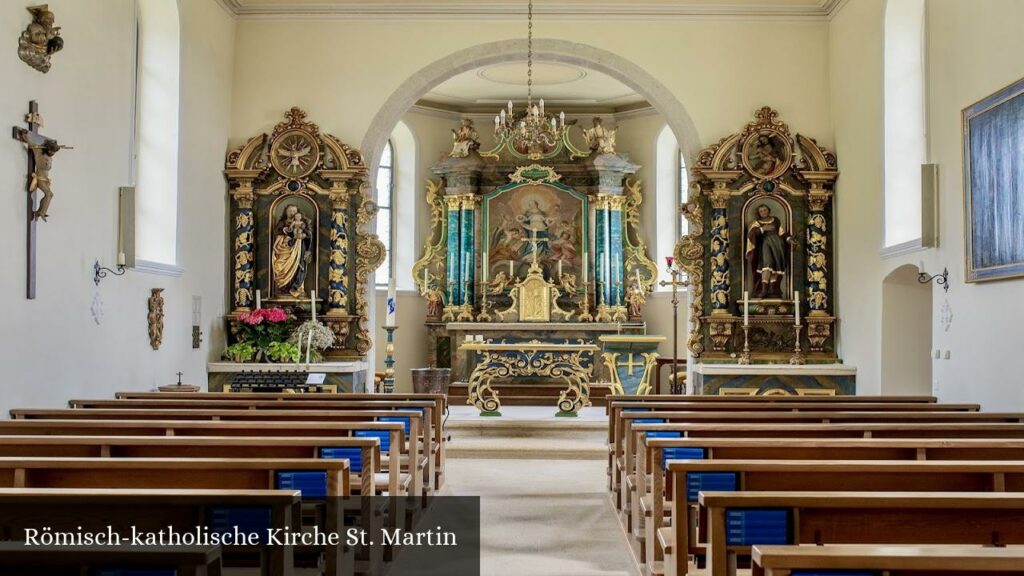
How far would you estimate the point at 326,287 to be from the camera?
12625 mm

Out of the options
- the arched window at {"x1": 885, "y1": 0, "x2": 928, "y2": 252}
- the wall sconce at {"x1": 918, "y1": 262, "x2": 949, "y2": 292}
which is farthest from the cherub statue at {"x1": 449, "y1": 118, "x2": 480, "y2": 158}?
the wall sconce at {"x1": 918, "y1": 262, "x2": 949, "y2": 292}

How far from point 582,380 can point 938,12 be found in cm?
592

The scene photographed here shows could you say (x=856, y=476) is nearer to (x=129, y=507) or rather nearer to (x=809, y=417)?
(x=809, y=417)

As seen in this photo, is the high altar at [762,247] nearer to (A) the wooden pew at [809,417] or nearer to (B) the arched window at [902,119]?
(B) the arched window at [902,119]

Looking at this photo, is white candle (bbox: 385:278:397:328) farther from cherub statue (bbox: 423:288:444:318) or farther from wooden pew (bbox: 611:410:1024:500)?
cherub statue (bbox: 423:288:444:318)

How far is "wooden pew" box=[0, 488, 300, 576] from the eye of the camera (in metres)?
3.16

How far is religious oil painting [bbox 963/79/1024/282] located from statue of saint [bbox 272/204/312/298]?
7.84 metres

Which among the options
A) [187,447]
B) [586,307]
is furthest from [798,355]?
[187,447]

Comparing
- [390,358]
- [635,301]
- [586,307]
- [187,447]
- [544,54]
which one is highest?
[544,54]

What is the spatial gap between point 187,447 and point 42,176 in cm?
377

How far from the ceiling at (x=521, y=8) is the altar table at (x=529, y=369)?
4.39 metres

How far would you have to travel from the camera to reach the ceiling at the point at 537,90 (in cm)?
1662

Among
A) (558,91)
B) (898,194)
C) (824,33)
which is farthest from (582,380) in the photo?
(558,91)

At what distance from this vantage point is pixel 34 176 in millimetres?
7547
